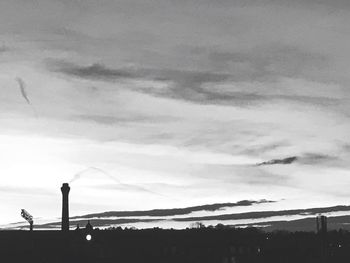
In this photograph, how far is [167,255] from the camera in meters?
63.8

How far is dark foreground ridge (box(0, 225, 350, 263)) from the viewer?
54.5 metres

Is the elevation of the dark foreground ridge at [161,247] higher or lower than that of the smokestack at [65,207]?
lower

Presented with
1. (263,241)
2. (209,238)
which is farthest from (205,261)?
(263,241)

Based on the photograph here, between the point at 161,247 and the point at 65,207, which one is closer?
the point at 65,207

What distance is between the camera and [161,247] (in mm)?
64062

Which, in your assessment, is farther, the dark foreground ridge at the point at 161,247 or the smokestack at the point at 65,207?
the smokestack at the point at 65,207

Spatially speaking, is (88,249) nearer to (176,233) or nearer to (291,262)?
(176,233)

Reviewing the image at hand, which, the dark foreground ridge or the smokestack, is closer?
the dark foreground ridge

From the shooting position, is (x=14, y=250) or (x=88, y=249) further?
(x=88, y=249)

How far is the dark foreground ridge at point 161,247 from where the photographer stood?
54.5 meters

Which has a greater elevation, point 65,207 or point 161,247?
point 65,207

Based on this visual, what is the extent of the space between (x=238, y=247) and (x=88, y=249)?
2164 centimetres

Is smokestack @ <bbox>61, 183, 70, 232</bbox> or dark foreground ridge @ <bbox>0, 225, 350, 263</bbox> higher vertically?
smokestack @ <bbox>61, 183, 70, 232</bbox>

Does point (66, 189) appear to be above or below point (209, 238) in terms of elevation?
above
